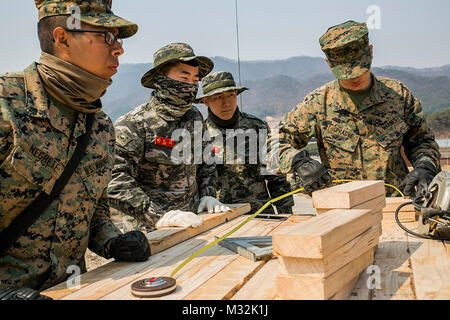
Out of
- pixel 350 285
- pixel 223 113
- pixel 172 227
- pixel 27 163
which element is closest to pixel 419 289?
pixel 350 285

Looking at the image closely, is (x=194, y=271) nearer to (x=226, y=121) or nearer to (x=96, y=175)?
(x=96, y=175)

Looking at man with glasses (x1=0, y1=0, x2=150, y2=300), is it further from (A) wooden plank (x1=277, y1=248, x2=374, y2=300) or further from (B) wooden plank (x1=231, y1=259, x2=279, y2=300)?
(A) wooden plank (x1=277, y1=248, x2=374, y2=300)

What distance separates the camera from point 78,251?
220 centimetres

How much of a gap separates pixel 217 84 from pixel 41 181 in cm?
306

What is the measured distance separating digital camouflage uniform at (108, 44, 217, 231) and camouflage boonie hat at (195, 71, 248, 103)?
99 centimetres

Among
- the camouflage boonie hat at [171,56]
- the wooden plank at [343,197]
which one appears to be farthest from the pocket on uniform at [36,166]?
the camouflage boonie hat at [171,56]

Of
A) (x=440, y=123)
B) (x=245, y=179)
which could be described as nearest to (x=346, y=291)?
(x=245, y=179)

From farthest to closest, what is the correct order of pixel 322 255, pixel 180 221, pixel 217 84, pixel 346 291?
1. pixel 217 84
2. pixel 180 221
3. pixel 346 291
4. pixel 322 255

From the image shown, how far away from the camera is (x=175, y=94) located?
11.7ft

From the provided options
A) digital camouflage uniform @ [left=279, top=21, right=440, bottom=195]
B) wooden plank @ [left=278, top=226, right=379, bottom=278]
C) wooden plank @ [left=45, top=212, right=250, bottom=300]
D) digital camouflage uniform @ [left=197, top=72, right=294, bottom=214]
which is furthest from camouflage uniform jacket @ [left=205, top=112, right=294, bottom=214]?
wooden plank @ [left=278, top=226, right=379, bottom=278]

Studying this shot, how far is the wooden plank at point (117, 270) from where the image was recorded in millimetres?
1668

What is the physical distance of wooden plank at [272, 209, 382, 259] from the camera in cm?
136

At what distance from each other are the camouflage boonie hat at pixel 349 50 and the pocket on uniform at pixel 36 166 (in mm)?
2314
